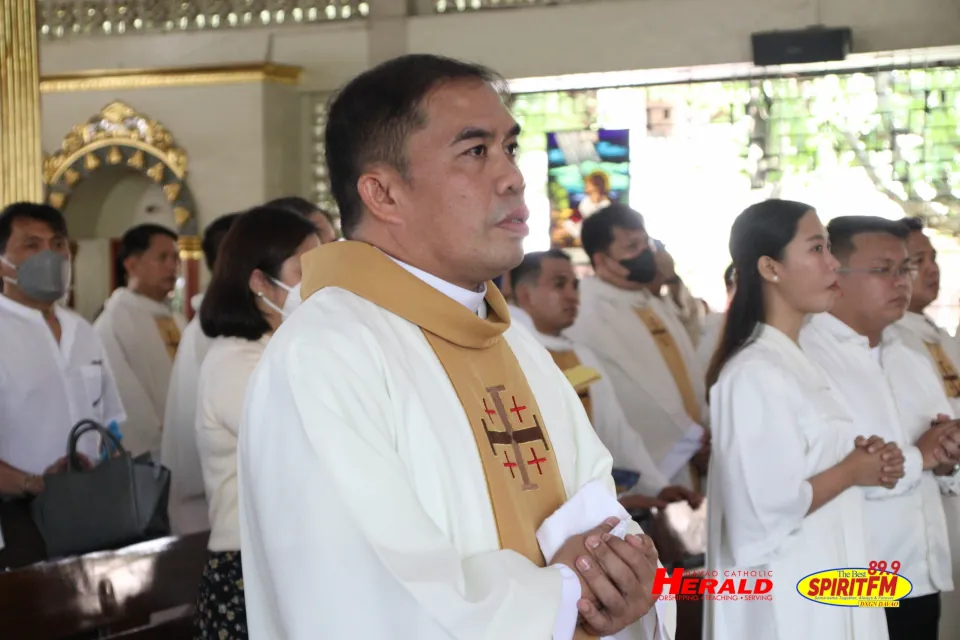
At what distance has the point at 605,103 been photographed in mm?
10664

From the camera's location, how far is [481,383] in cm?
203

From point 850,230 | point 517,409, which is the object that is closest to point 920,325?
point 850,230

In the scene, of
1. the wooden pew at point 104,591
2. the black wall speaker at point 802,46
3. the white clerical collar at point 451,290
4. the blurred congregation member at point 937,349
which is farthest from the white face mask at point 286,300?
the black wall speaker at point 802,46

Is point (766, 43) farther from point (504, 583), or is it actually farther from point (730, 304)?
point (504, 583)

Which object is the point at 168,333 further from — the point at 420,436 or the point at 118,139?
the point at 118,139

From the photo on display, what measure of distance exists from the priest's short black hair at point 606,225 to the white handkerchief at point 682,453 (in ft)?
3.35

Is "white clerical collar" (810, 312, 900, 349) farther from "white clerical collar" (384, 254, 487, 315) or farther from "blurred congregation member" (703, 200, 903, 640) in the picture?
"white clerical collar" (384, 254, 487, 315)

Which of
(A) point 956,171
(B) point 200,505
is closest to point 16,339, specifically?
(B) point 200,505

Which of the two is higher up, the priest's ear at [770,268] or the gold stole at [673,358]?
the priest's ear at [770,268]

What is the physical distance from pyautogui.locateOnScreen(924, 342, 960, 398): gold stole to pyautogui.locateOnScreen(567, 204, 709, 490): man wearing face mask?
118cm

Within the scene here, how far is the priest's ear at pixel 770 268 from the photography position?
3.32 meters

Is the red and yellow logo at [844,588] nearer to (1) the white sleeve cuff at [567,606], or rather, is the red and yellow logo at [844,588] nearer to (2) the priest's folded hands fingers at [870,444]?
(2) the priest's folded hands fingers at [870,444]

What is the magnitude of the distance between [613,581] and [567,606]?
9 centimetres

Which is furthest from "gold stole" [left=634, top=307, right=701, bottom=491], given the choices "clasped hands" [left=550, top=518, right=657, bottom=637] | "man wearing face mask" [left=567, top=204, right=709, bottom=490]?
"clasped hands" [left=550, top=518, right=657, bottom=637]
